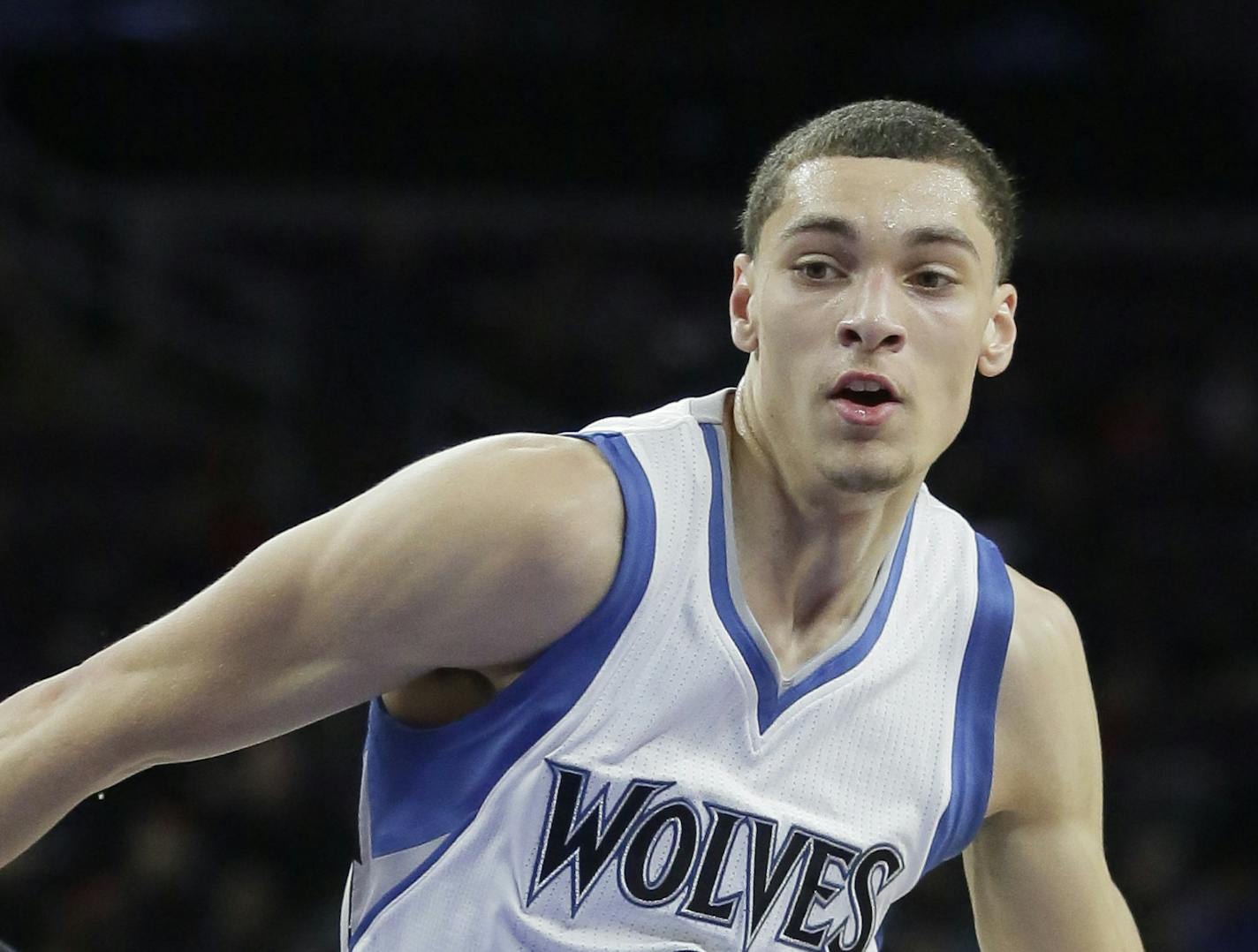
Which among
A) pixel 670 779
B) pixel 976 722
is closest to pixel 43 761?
pixel 670 779

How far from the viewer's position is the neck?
2.49 metres

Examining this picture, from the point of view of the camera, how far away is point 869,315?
234 centimetres

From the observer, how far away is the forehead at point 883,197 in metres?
2.40

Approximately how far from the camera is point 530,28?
1062 centimetres

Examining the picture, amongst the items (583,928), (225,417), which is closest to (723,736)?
(583,928)

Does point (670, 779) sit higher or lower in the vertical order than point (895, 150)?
lower

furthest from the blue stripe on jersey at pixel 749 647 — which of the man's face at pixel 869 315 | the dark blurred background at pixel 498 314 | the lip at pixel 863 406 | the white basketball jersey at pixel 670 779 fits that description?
the dark blurred background at pixel 498 314

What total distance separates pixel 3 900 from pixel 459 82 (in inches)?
191

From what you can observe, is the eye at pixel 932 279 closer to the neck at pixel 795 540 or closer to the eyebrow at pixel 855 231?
the eyebrow at pixel 855 231

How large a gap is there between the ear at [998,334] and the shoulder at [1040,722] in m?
0.36

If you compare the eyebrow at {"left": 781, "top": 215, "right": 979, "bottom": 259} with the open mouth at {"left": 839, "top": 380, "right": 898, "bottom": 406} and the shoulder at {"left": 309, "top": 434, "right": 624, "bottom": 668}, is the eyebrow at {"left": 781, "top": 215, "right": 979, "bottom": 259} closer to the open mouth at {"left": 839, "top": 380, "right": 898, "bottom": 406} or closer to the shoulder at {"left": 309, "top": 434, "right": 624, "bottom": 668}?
the open mouth at {"left": 839, "top": 380, "right": 898, "bottom": 406}

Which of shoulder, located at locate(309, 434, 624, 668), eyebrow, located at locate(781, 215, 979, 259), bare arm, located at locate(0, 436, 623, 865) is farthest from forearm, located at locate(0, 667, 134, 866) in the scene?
eyebrow, located at locate(781, 215, 979, 259)

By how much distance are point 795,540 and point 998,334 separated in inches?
17.4

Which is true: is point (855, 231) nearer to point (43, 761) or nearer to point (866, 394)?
point (866, 394)
